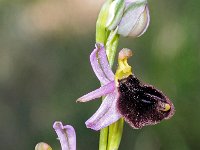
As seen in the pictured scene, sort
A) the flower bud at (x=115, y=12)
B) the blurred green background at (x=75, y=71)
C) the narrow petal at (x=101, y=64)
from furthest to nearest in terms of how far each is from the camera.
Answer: the blurred green background at (x=75, y=71) → the flower bud at (x=115, y=12) → the narrow petal at (x=101, y=64)

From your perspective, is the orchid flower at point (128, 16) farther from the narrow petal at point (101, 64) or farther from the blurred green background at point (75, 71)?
the blurred green background at point (75, 71)

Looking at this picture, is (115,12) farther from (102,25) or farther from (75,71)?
(75,71)

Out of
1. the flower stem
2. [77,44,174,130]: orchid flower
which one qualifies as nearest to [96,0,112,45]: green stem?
the flower stem

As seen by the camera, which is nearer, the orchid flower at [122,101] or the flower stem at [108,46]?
the orchid flower at [122,101]

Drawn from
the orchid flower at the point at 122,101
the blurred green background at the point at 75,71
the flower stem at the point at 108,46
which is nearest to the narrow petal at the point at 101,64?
the orchid flower at the point at 122,101

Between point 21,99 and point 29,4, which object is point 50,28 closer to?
point 29,4

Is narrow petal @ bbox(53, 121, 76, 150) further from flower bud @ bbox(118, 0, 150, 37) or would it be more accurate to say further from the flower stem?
flower bud @ bbox(118, 0, 150, 37)
